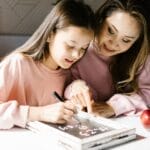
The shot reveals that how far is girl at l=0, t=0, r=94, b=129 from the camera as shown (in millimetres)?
1117

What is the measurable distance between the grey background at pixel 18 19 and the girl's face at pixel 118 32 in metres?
0.49

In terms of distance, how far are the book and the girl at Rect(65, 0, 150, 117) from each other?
0.10 m

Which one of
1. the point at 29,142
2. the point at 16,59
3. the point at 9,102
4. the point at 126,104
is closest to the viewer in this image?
the point at 29,142

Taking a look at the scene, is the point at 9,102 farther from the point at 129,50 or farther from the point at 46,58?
the point at 129,50

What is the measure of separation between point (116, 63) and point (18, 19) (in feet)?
1.74

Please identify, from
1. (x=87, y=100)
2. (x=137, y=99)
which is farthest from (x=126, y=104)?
(x=87, y=100)

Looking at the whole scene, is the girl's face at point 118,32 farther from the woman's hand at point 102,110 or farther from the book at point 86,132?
the book at point 86,132

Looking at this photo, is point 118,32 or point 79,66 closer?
point 118,32

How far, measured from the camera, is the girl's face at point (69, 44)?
1.12 meters

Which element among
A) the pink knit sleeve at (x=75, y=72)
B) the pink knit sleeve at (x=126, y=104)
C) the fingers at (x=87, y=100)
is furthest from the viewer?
the pink knit sleeve at (x=75, y=72)

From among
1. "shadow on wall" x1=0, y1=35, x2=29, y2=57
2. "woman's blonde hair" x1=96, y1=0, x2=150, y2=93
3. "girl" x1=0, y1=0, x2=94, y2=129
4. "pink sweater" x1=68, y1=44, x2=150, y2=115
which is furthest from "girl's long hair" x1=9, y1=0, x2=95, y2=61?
"shadow on wall" x1=0, y1=35, x2=29, y2=57

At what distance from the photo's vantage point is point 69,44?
1134 millimetres

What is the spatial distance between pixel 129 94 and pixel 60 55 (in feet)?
1.04

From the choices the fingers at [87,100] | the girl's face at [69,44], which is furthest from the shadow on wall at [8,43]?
the fingers at [87,100]
